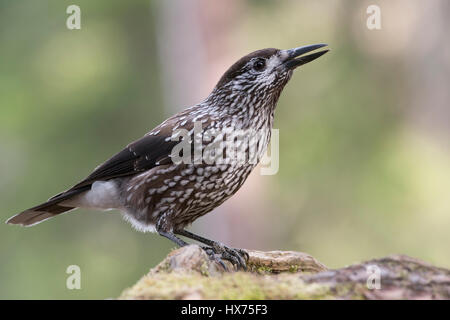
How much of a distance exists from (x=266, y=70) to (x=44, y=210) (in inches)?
92.1

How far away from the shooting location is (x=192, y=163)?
4930mm

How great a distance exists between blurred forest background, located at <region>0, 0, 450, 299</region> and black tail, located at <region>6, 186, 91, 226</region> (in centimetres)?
396

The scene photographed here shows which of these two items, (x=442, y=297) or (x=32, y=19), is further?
(x=32, y=19)

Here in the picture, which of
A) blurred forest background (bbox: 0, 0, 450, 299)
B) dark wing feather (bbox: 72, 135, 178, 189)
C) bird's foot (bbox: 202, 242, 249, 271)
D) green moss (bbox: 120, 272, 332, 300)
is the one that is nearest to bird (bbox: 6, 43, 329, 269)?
dark wing feather (bbox: 72, 135, 178, 189)

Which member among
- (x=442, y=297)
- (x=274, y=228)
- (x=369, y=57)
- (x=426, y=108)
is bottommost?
(x=274, y=228)

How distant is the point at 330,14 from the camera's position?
12422 millimetres

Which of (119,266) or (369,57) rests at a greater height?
(369,57)

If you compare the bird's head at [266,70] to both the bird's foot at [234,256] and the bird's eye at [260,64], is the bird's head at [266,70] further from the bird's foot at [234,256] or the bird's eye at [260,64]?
the bird's foot at [234,256]

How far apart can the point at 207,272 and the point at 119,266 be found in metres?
9.99

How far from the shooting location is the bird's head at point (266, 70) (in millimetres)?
5293

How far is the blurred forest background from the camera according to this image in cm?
992

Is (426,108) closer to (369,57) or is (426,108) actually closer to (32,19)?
(369,57)

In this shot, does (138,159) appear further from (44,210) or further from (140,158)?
(44,210)

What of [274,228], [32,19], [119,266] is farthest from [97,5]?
[274,228]
